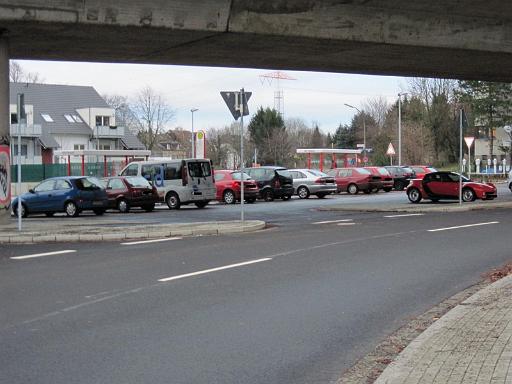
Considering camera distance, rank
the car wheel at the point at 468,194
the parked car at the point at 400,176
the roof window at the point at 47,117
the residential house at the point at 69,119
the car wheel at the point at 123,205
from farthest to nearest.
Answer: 1. the roof window at the point at 47,117
2. the residential house at the point at 69,119
3. the parked car at the point at 400,176
4. the car wheel at the point at 468,194
5. the car wheel at the point at 123,205

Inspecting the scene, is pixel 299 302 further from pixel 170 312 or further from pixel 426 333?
pixel 426 333

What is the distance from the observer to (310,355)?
20.8 ft

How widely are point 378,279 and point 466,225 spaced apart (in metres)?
9.16

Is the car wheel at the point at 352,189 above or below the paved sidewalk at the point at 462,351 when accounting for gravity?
above

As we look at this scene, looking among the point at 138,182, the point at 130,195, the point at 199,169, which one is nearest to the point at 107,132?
the point at 199,169

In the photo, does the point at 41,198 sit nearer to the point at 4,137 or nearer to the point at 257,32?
the point at 4,137

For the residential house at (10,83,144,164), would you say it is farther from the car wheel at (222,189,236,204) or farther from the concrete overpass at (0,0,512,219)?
the concrete overpass at (0,0,512,219)

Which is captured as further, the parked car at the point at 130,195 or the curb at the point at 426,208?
the parked car at the point at 130,195

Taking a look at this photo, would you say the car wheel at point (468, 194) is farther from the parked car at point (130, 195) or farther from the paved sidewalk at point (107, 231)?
the paved sidewalk at point (107, 231)

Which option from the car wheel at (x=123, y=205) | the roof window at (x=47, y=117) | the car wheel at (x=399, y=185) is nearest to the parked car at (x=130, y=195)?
the car wheel at (x=123, y=205)

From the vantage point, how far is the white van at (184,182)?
30.7 meters

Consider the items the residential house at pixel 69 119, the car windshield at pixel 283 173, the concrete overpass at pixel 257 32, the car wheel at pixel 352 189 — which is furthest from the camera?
the residential house at pixel 69 119

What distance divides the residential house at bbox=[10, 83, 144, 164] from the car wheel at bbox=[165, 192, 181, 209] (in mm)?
44107

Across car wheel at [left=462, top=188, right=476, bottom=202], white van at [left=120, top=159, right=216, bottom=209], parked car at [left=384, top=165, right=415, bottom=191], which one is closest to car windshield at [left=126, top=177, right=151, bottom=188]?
white van at [left=120, top=159, right=216, bottom=209]
